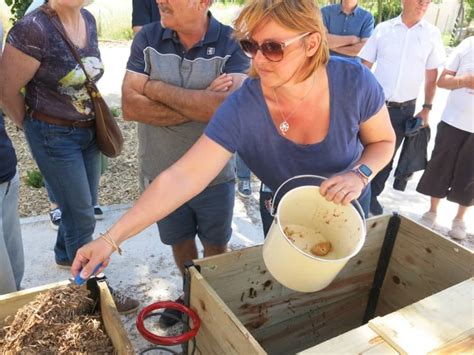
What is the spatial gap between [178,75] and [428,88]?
2772mm

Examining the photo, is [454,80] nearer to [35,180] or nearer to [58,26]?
[58,26]

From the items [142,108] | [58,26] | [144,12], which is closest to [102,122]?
[142,108]

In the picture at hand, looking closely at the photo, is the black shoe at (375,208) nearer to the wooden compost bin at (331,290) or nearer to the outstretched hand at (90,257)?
the wooden compost bin at (331,290)

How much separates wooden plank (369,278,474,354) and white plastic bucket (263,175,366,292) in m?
0.22

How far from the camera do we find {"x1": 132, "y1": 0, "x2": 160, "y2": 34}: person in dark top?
2926mm

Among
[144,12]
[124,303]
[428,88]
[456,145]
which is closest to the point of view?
[124,303]

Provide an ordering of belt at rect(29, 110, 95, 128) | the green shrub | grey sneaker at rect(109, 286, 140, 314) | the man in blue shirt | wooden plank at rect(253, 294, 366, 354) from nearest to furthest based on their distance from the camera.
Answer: wooden plank at rect(253, 294, 366, 354) → belt at rect(29, 110, 95, 128) → grey sneaker at rect(109, 286, 140, 314) → the green shrub → the man in blue shirt

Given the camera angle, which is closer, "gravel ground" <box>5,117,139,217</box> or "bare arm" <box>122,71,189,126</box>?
"bare arm" <box>122,71,189,126</box>

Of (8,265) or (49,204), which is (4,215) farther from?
(49,204)

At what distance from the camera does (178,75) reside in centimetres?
214

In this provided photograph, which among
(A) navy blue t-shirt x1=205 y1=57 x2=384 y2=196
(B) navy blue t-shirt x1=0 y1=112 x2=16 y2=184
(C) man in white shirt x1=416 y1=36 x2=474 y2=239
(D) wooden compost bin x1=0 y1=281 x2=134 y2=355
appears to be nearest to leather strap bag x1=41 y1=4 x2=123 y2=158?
(B) navy blue t-shirt x1=0 y1=112 x2=16 y2=184

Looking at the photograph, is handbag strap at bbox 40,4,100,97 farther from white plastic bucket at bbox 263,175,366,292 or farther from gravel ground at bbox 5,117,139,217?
gravel ground at bbox 5,117,139,217

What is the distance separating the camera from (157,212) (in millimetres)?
1500

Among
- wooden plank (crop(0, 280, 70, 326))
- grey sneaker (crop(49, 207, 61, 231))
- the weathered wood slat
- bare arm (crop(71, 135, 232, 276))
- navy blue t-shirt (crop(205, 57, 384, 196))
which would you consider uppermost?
navy blue t-shirt (crop(205, 57, 384, 196))
